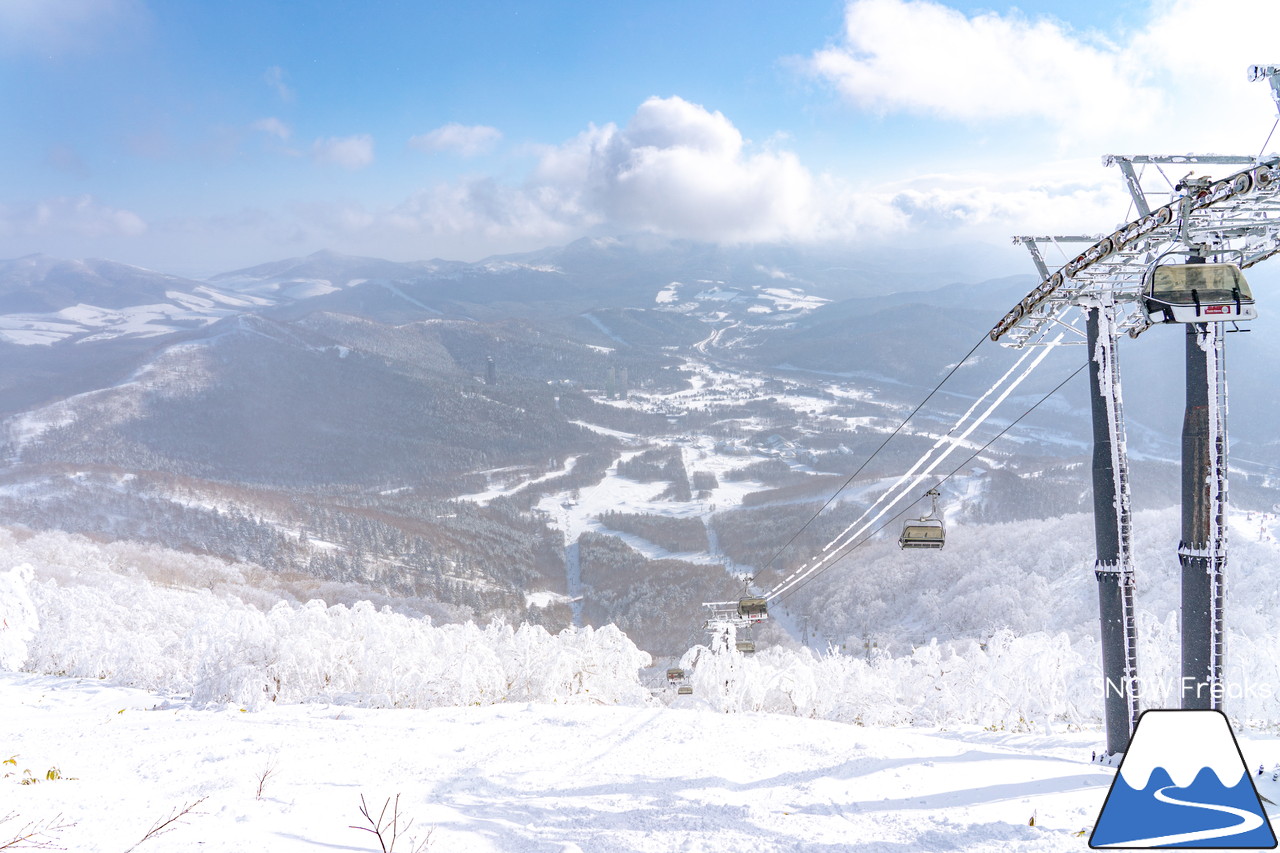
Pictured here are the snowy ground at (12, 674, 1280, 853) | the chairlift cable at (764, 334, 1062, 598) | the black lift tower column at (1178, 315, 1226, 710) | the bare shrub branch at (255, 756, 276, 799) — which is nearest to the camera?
the snowy ground at (12, 674, 1280, 853)

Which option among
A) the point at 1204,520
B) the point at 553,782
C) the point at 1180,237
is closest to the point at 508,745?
the point at 553,782

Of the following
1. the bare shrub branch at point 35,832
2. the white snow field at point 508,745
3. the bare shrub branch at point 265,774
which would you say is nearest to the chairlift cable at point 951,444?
the white snow field at point 508,745

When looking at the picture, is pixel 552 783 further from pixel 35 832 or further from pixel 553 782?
pixel 35 832

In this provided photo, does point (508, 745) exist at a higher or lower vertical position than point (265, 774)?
lower

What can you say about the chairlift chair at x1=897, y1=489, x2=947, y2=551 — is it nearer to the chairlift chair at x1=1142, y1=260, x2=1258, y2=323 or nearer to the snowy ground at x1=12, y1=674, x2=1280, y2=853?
the snowy ground at x1=12, y1=674, x2=1280, y2=853

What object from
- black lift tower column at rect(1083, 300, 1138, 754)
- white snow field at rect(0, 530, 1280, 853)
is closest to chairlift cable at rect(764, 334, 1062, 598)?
black lift tower column at rect(1083, 300, 1138, 754)

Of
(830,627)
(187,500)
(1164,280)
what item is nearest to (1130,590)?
(1164,280)
